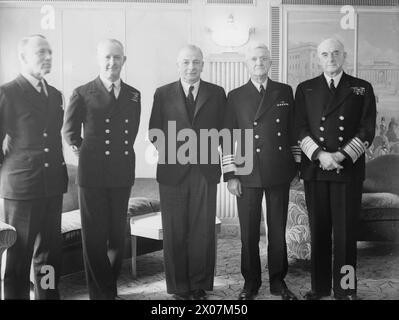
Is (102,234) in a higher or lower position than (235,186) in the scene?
lower

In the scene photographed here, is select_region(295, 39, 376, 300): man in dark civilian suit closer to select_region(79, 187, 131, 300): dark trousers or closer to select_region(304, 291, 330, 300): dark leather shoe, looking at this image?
select_region(304, 291, 330, 300): dark leather shoe

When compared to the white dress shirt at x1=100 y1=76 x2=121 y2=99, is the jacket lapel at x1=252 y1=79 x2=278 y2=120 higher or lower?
lower

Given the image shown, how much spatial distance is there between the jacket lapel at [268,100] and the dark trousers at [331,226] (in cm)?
47

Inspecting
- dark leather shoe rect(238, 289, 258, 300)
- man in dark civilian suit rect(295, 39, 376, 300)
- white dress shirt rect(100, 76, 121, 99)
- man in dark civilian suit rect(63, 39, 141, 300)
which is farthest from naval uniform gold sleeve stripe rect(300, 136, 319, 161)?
white dress shirt rect(100, 76, 121, 99)

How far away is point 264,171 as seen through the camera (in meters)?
2.68

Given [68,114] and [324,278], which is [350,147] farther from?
[68,114]

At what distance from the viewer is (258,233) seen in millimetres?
2748

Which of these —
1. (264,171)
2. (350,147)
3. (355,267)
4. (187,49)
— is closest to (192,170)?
(264,171)

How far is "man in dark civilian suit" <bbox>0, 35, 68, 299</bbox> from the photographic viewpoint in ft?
8.34

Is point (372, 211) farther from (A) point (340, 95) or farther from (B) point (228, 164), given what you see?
(B) point (228, 164)

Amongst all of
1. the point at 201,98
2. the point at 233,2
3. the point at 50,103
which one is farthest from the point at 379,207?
the point at 50,103

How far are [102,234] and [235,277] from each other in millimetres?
821

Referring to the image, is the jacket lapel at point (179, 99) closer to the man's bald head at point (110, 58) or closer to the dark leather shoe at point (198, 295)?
the man's bald head at point (110, 58)

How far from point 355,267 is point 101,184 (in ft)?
4.94
